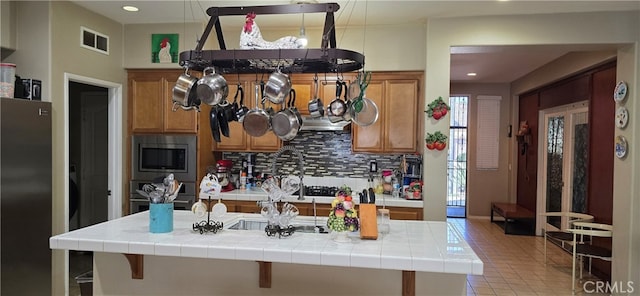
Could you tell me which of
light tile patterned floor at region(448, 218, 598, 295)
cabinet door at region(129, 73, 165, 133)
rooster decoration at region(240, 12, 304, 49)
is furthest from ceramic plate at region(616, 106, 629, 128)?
cabinet door at region(129, 73, 165, 133)

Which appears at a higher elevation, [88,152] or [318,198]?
[88,152]

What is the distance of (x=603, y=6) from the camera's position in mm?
3539

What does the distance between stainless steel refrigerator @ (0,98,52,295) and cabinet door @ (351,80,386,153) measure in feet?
9.39

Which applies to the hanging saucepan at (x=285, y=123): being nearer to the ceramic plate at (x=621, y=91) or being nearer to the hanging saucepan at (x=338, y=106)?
the hanging saucepan at (x=338, y=106)

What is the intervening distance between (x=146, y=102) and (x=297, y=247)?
3.15 m

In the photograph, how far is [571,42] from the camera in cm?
371

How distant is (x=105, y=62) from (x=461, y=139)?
20.4ft

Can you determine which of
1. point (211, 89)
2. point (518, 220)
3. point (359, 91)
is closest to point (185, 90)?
point (211, 89)

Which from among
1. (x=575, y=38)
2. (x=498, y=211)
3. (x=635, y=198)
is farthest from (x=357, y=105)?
(x=498, y=211)

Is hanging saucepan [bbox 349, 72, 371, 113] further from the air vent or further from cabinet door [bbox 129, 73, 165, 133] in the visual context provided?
the air vent

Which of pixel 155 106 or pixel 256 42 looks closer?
pixel 256 42

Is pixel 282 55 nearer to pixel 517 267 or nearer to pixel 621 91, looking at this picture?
pixel 621 91

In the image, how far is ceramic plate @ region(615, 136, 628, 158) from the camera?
12.1 ft

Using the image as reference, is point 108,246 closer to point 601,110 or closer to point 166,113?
point 166,113
